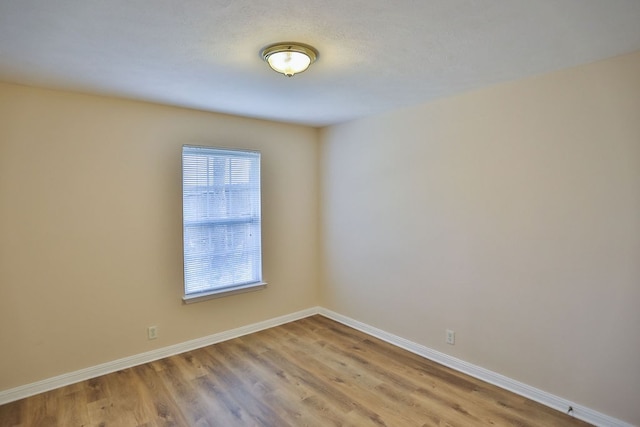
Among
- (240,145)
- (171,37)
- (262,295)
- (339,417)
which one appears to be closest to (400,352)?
(339,417)

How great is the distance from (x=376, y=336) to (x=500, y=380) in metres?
1.27

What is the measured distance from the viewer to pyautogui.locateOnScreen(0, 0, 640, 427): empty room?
1861mm

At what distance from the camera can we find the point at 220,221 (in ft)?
11.7

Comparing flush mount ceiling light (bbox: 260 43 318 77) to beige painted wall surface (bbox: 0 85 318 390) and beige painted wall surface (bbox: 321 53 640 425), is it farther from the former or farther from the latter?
beige painted wall surface (bbox: 0 85 318 390)

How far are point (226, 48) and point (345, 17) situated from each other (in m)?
0.73

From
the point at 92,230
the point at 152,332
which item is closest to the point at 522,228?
the point at 152,332

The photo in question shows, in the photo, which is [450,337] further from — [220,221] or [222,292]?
[220,221]

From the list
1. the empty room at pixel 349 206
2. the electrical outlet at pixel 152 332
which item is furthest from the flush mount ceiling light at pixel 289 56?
the electrical outlet at pixel 152 332

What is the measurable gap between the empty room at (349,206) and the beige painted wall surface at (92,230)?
2 cm

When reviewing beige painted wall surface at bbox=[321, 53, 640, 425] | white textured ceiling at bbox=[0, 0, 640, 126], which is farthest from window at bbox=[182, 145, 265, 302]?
beige painted wall surface at bbox=[321, 53, 640, 425]

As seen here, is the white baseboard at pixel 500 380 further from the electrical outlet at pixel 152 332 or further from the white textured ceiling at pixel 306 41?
the white textured ceiling at pixel 306 41

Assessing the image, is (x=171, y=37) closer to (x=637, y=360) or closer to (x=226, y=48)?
(x=226, y=48)

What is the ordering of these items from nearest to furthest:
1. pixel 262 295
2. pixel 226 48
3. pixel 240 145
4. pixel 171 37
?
pixel 171 37, pixel 226 48, pixel 240 145, pixel 262 295

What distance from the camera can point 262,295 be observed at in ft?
12.8
